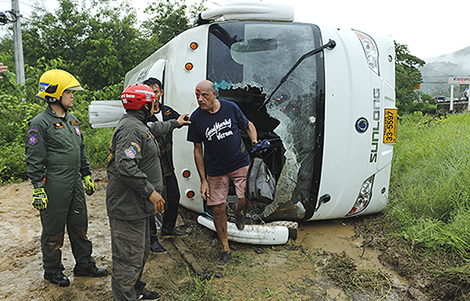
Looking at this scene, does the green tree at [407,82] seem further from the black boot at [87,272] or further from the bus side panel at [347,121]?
the black boot at [87,272]

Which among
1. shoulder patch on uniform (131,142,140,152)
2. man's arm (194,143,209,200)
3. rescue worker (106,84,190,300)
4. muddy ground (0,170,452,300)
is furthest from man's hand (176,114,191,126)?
muddy ground (0,170,452,300)

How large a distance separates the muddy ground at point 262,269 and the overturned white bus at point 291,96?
0.94ft

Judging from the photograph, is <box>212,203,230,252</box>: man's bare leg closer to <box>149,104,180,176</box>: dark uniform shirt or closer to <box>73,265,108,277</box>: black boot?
<box>149,104,180,176</box>: dark uniform shirt

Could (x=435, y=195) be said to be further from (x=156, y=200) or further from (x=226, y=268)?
(x=156, y=200)

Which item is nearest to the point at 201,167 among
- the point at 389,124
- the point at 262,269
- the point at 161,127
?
the point at 161,127

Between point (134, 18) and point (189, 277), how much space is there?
1958 cm

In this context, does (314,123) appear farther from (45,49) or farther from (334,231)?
(45,49)

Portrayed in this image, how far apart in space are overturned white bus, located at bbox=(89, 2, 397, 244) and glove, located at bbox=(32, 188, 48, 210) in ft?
4.56

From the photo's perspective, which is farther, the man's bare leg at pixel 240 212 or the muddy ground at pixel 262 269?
the man's bare leg at pixel 240 212

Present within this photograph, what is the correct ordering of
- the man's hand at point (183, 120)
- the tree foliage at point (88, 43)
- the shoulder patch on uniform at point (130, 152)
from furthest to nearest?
the tree foliage at point (88, 43), the man's hand at point (183, 120), the shoulder patch on uniform at point (130, 152)

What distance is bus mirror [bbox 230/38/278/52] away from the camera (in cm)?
344

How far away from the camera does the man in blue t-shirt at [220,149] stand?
311 cm

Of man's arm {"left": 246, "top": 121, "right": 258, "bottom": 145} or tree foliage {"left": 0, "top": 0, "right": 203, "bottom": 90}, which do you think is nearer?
man's arm {"left": 246, "top": 121, "right": 258, "bottom": 145}

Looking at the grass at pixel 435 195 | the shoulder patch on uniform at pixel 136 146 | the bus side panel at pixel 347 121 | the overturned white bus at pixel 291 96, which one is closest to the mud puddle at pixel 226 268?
the overturned white bus at pixel 291 96
